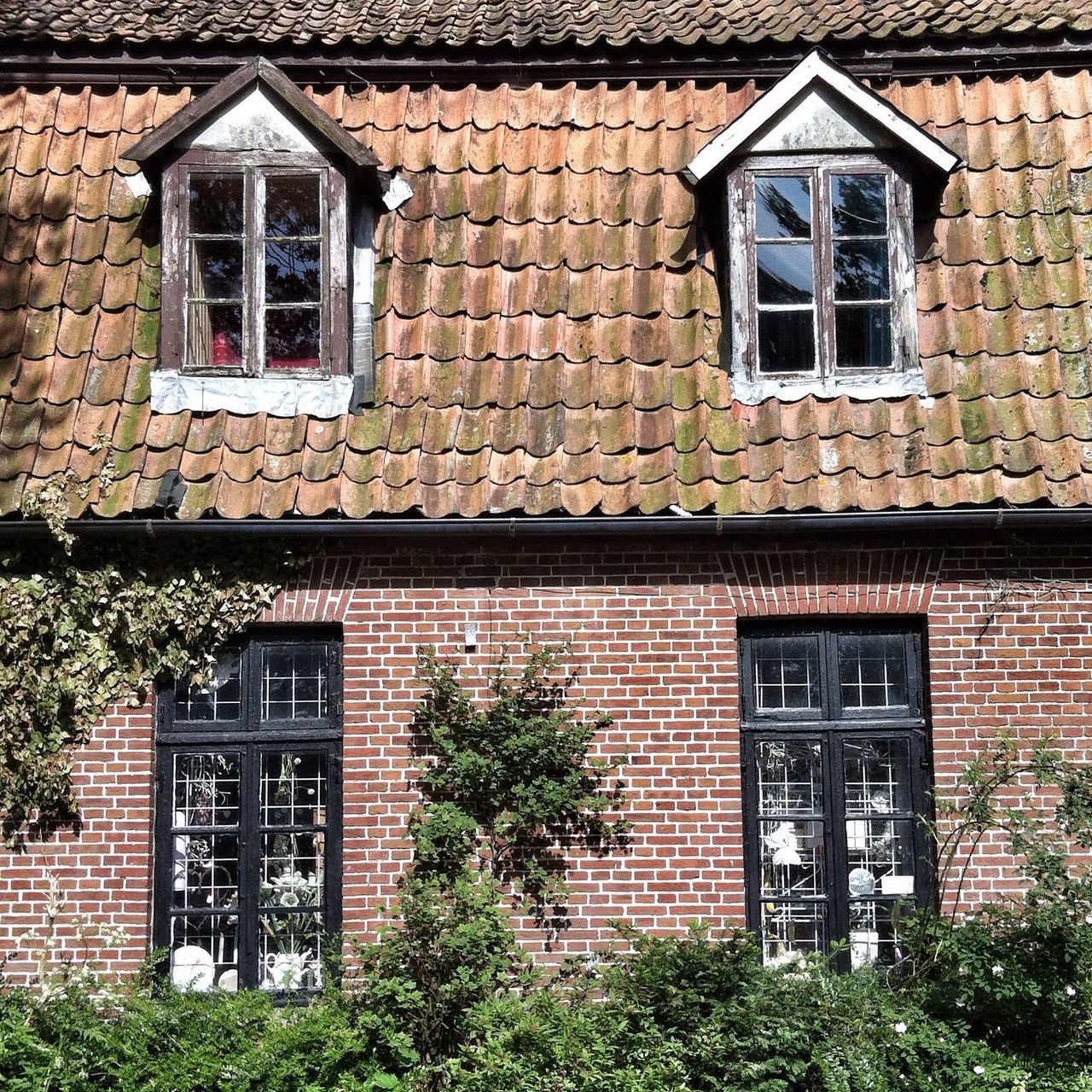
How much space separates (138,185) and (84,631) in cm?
337

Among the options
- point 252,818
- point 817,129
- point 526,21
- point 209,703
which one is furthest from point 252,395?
point 817,129

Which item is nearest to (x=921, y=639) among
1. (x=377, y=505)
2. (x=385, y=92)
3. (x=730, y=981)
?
(x=730, y=981)

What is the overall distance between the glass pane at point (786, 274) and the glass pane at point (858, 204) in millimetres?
325

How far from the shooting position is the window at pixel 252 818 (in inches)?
331

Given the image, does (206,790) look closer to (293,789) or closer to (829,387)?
(293,789)

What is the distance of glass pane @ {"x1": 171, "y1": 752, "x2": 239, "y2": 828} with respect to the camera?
854cm

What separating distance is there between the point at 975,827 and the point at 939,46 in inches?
230

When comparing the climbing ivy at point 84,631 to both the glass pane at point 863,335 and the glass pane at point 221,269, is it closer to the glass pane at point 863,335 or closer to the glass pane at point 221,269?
the glass pane at point 221,269

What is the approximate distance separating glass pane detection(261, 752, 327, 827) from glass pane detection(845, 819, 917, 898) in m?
3.53

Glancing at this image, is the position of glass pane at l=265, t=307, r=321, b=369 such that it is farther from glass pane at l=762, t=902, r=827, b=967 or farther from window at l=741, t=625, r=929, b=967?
glass pane at l=762, t=902, r=827, b=967

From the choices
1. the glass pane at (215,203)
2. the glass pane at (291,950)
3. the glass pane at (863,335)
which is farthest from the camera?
the glass pane at (215,203)

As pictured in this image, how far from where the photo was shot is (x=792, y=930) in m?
8.45

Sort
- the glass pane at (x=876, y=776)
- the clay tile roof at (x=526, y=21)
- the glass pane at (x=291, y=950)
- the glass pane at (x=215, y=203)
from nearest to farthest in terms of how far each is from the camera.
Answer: the glass pane at (x=291, y=950) → the glass pane at (x=876, y=776) → the glass pane at (x=215, y=203) → the clay tile roof at (x=526, y=21)

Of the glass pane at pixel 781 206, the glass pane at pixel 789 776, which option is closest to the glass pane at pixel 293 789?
the glass pane at pixel 789 776
